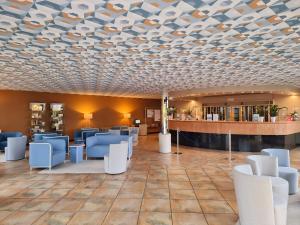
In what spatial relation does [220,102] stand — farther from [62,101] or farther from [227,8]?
[227,8]

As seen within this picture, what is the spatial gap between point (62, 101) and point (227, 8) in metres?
11.9

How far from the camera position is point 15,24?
137 inches

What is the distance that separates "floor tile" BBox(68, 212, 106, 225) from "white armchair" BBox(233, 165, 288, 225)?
2.09 meters

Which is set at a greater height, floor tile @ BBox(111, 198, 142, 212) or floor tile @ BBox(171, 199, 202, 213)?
floor tile @ BBox(111, 198, 142, 212)

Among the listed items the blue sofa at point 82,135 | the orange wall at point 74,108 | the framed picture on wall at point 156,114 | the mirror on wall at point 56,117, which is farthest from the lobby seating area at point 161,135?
the framed picture on wall at point 156,114

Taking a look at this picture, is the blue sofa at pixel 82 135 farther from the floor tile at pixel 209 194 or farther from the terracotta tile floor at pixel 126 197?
the floor tile at pixel 209 194

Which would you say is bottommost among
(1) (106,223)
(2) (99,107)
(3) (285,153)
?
(1) (106,223)

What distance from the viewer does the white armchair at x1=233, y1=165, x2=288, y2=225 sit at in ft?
8.93

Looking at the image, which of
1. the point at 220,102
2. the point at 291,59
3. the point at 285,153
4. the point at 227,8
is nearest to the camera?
the point at 227,8

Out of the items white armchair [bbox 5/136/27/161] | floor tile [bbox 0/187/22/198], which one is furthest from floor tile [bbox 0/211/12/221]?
white armchair [bbox 5/136/27/161]

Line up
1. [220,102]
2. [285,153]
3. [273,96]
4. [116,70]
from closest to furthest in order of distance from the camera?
[285,153] → [116,70] → [273,96] → [220,102]

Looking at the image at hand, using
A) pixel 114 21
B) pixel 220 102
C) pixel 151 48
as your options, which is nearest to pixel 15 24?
pixel 114 21

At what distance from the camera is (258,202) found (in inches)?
108

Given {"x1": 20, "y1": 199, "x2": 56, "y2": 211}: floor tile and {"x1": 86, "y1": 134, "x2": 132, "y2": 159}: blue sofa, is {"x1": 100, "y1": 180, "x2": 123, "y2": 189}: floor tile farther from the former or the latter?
{"x1": 86, "y1": 134, "x2": 132, "y2": 159}: blue sofa
